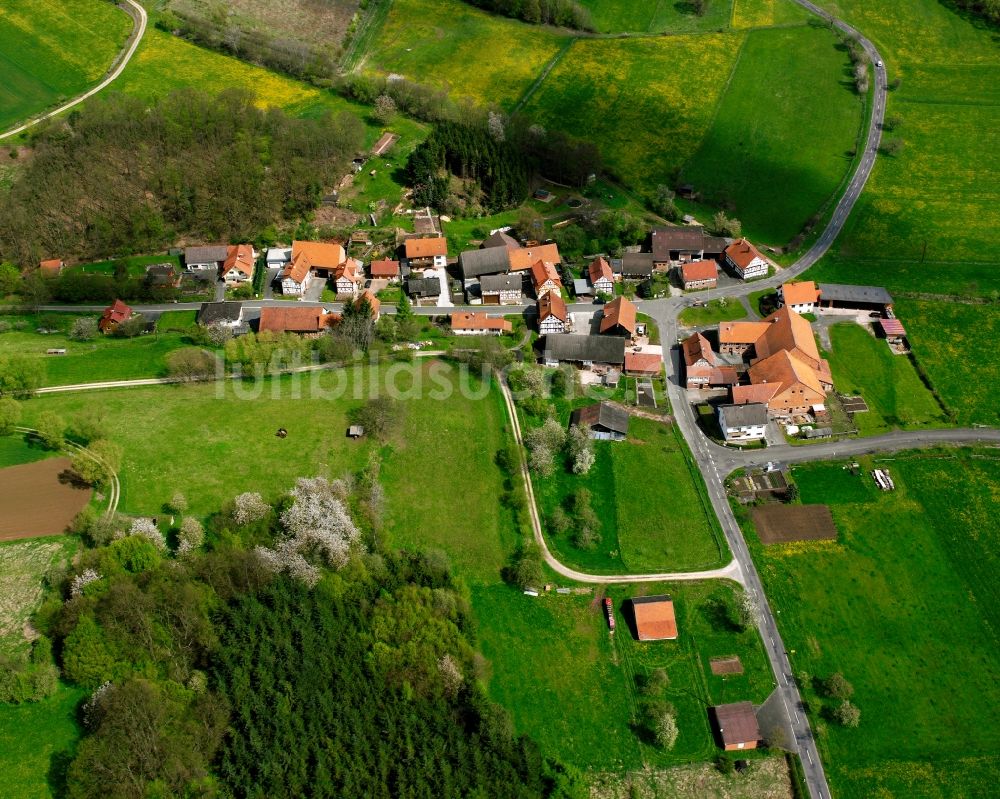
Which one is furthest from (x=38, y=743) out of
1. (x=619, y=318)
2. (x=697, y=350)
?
(x=697, y=350)

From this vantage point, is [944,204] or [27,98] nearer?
[944,204]

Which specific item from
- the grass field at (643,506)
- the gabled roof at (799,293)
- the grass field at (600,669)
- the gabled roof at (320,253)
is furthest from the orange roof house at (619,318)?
the gabled roof at (320,253)

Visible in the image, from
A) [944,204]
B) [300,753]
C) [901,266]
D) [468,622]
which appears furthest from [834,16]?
[300,753]

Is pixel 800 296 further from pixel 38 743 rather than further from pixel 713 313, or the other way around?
pixel 38 743

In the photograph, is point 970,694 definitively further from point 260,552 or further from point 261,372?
point 261,372

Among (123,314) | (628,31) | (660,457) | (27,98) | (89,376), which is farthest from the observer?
(628,31)

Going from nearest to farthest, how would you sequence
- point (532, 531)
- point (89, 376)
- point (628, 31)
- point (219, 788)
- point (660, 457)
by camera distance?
point (219, 788), point (532, 531), point (660, 457), point (89, 376), point (628, 31)
